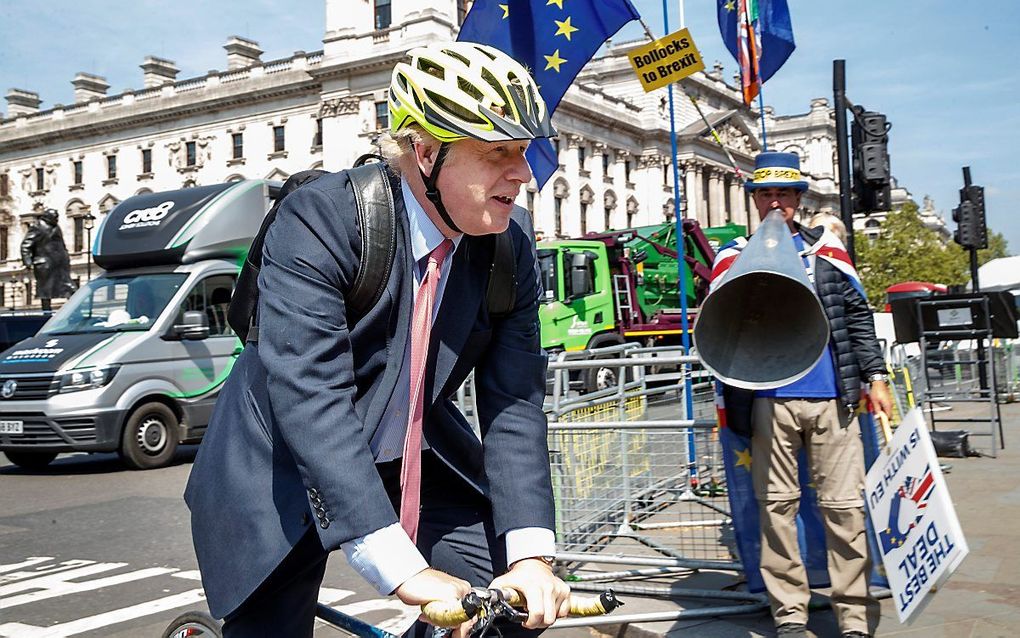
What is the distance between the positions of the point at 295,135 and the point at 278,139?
1349 mm

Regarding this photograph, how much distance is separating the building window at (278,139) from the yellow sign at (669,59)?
52.7 meters

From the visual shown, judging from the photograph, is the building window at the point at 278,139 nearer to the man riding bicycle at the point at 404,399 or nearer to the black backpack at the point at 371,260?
the black backpack at the point at 371,260

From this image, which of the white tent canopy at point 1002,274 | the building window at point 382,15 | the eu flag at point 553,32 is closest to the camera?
the eu flag at point 553,32

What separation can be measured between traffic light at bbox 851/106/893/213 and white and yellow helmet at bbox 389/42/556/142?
8.07m

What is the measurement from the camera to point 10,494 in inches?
396

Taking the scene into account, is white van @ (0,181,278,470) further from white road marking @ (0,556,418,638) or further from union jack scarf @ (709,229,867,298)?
union jack scarf @ (709,229,867,298)

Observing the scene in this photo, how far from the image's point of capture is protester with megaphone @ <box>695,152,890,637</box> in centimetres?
434

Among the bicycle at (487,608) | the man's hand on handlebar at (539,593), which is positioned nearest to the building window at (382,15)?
the man's hand on handlebar at (539,593)

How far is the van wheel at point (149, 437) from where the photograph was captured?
11219mm

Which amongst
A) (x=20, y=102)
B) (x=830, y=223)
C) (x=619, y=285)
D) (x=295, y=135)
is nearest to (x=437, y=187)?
(x=830, y=223)

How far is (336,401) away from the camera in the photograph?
193 cm

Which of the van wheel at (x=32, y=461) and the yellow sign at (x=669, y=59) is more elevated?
the yellow sign at (x=669, y=59)

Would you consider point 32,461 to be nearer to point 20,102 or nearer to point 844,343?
point 844,343

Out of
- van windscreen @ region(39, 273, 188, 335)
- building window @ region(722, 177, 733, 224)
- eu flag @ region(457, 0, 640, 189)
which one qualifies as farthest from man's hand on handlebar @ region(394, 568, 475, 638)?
building window @ region(722, 177, 733, 224)
